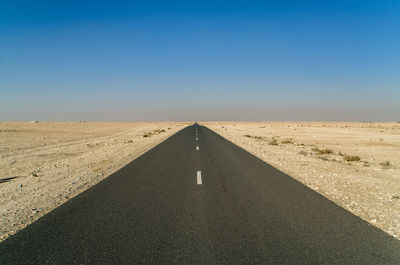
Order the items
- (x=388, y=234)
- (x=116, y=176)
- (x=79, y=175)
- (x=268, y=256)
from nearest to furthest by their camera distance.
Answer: (x=268, y=256), (x=388, y=234), (x=116, y=176), (x=79, y=175)

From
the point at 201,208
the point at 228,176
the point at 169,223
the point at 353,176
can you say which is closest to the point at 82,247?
the point at 169,223

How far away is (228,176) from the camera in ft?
30.7

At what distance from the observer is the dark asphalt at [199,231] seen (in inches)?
147

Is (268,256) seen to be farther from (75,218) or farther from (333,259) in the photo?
(75,218)

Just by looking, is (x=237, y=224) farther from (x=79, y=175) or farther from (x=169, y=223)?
(x=79, y=175)

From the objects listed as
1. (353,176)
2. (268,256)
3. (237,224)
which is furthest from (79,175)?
(353,176)

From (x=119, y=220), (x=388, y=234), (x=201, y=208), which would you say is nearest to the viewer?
(x=388, y=234)

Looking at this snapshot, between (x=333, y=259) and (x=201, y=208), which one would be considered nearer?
(x=333, y=259)

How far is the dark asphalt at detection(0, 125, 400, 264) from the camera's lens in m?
3.74

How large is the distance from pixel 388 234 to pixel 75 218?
19.7 feet

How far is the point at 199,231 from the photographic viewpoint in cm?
458

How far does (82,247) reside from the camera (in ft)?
13.1

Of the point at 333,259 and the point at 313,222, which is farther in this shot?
the point at 313,222

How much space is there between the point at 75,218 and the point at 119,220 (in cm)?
93
